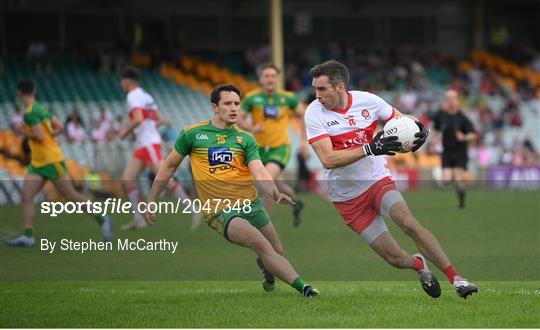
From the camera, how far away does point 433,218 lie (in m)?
20.6

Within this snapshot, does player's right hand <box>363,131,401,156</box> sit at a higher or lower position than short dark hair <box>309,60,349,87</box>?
lower

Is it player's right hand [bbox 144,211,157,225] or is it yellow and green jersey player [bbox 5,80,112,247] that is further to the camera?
yellow and green jersey player [bbox 5,80,112,247]

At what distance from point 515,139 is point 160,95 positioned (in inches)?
448

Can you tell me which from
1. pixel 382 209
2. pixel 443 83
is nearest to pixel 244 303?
pixel 382 209

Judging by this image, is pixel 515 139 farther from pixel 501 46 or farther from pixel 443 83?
pixel 501 46

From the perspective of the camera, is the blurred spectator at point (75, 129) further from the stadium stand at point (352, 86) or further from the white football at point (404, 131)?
the white football at point (404, 131)

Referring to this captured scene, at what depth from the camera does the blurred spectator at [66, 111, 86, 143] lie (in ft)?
97.0

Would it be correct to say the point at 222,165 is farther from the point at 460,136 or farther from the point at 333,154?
the point at 460,136

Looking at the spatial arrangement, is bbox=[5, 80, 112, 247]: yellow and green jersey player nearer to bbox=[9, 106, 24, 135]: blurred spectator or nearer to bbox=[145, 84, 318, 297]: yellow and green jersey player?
bbox=[145, 84, 318, 297]: yellow and green jersey player

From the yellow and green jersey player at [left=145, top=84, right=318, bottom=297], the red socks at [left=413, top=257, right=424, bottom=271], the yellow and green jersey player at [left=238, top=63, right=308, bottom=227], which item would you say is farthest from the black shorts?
the red socks at [left=413, top=257, right=424, bottom=271]

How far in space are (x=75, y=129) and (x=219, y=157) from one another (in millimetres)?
19866

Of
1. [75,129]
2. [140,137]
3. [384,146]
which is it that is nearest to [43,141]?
[140,137]

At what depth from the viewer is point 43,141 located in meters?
15.5

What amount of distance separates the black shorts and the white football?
13500mm
